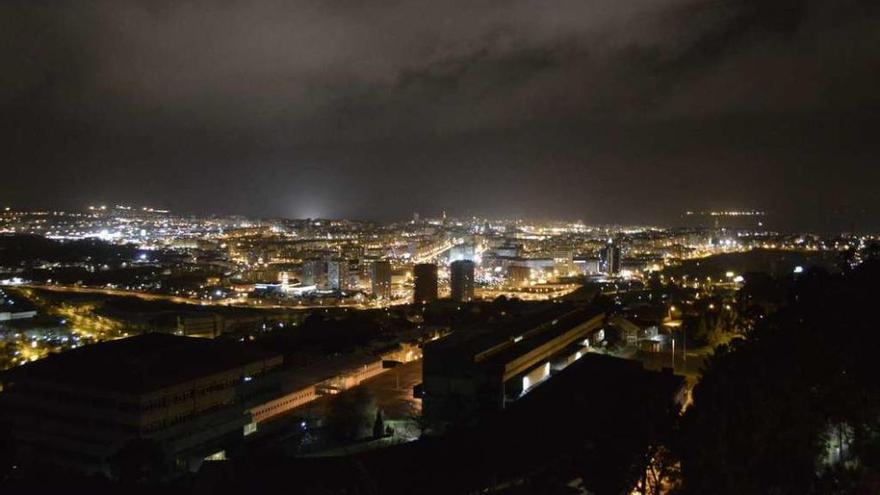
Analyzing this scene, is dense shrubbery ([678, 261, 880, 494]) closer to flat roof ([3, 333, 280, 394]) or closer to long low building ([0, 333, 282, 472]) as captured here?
long low building ([0, 333, 282, 472])

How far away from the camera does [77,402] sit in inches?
309

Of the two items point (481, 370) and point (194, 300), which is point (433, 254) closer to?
point (194, 300)

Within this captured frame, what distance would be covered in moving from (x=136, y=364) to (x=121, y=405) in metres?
0.58

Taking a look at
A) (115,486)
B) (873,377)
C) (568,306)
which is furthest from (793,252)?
(115,486)

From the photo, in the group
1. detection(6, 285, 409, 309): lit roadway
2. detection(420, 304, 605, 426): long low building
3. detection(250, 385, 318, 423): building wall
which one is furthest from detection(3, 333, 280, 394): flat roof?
detection(6, 285, 409, 309): lit roadway

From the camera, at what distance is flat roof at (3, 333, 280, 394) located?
7770 millimetres

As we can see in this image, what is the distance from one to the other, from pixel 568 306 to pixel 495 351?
4807mm

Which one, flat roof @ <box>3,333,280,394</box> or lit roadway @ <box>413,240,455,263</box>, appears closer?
flat roof @ <box>3,333,280,394</box>

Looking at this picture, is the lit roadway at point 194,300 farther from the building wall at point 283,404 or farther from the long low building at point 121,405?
the long low building at point 121,405

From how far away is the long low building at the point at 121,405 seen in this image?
7.59m

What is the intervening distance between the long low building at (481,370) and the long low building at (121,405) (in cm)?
249

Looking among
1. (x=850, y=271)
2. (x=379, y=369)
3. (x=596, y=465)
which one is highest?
(x=850, y=271)

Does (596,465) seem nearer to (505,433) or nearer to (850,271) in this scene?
(505,433)

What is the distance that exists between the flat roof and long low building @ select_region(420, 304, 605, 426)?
105 inches
